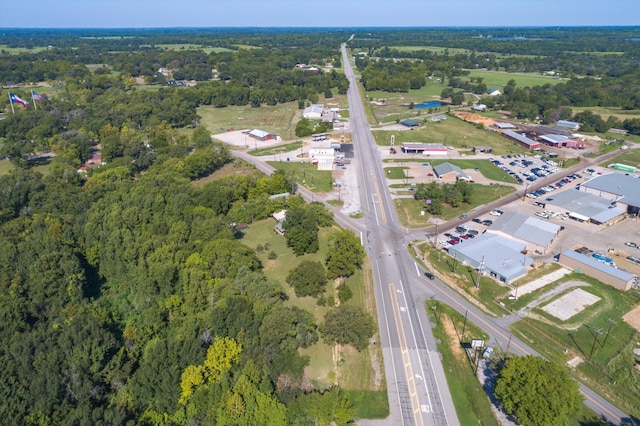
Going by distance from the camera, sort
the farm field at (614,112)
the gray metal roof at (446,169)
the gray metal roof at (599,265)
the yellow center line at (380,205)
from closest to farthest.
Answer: the gray metal roof at (599,265)
the yellow center line at (380,205)
the gray metal roof at (446,169)
the farm field at (614,112)

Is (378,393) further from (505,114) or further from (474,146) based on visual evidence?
(505,114)

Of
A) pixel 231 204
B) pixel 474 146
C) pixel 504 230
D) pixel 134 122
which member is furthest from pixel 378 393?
pixel 134 122

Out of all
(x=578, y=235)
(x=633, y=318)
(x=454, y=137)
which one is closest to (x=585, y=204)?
(x=578, y=235)

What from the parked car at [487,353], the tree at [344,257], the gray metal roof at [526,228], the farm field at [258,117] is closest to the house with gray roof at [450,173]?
the gray metal roof at [526,228]

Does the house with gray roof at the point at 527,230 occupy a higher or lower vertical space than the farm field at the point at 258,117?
higher

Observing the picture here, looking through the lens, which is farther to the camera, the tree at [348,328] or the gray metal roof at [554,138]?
the gray metal roof at [554,138]

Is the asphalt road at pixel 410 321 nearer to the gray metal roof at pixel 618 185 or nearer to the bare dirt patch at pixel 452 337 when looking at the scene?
the bare dirt patch at pixel 452 337

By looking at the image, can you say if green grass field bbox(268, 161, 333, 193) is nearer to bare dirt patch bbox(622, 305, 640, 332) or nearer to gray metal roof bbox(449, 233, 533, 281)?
gray metal roof bbox(449, 233, 533, 281)
